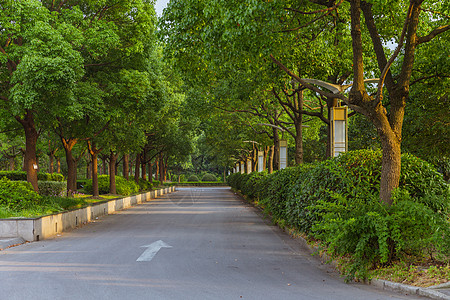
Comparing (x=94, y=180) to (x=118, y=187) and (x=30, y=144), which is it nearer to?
(x=118, y=187)

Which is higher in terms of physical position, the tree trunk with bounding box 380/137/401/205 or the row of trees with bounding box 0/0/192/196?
the row of trees with bounding box 0/0/192/196

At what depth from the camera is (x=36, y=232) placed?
1352 cm

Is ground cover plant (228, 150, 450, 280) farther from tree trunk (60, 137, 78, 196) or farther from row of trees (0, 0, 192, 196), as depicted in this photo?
tree trunk (60, 137, 78, 196)

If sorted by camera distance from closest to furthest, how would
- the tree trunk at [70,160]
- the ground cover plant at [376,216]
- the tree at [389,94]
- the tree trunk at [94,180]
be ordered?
the ground cover plant at [376,216], the tree at [389,94], the tree trunk at [70,160], the tree trunk at [94,180]

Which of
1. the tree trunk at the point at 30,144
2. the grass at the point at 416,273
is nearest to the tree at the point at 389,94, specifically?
the grass at the point at 416,273

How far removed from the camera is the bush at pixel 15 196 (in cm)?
1545

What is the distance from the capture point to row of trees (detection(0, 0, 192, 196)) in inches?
637

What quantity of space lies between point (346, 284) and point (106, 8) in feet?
56.9

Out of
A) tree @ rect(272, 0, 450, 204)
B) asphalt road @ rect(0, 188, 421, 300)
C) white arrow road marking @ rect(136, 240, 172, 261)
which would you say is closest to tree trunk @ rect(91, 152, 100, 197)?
asphalt road @ rect(0, 188, 421, 300)

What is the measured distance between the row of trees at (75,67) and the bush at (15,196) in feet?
8.31

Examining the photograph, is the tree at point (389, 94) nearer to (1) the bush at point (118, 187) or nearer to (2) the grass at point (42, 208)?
(2) the grass at point (42, 208)

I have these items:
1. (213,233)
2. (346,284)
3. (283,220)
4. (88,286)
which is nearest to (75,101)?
(213,233)

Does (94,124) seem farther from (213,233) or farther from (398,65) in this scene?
(398,65)

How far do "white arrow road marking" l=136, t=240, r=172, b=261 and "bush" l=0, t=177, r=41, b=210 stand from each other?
565 centimetres
